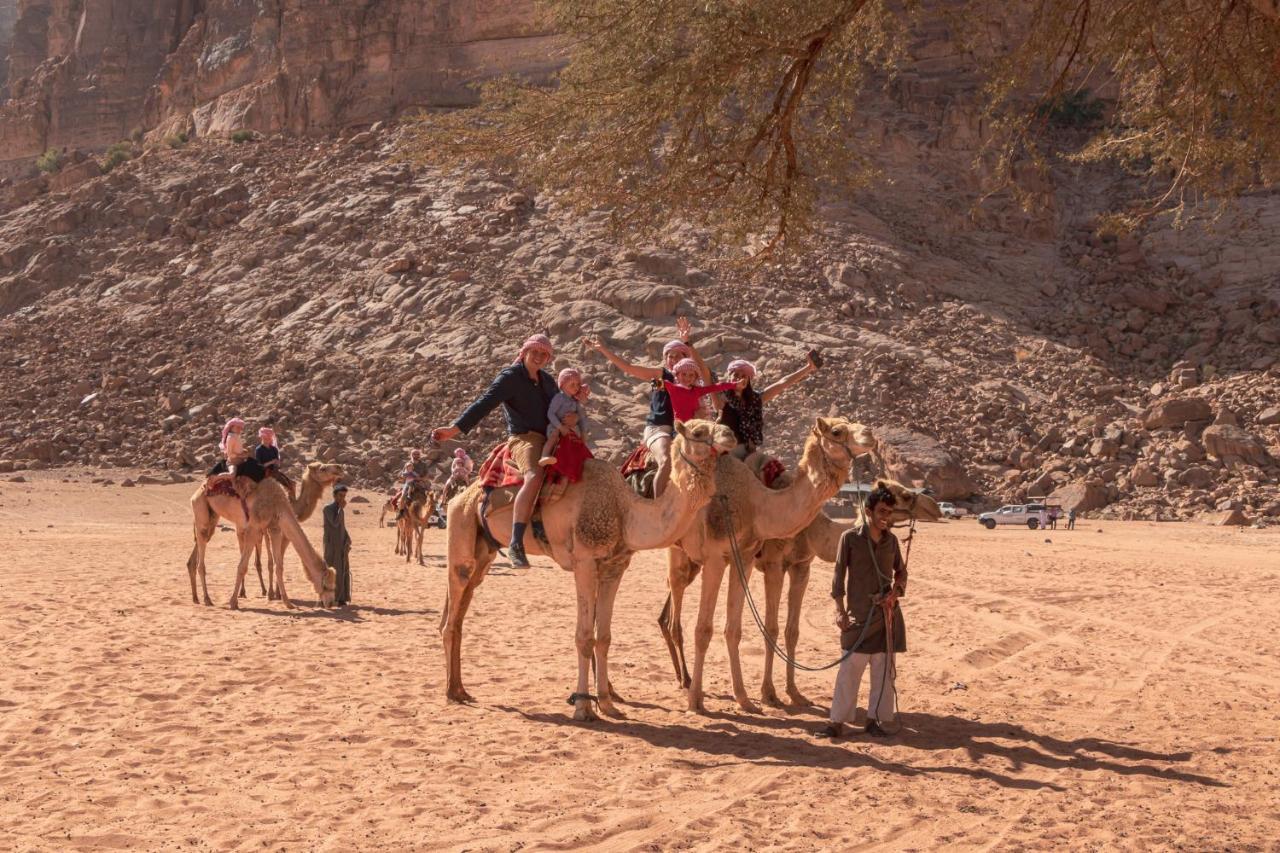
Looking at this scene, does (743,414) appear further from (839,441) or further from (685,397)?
(839,441)

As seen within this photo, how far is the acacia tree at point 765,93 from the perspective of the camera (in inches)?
441

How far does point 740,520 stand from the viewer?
10500 millimetres

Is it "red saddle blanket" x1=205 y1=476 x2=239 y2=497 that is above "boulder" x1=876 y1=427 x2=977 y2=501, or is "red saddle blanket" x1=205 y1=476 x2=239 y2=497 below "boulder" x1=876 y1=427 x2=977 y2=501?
below

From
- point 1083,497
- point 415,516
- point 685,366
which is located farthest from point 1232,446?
point 685,366

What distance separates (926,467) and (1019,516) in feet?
12.3

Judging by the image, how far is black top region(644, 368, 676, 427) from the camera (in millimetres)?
11242

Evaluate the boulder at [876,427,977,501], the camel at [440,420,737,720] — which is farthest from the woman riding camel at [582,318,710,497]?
the boulder at [876,427,977,501]

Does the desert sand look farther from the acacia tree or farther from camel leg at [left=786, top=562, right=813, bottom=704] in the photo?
the acacia tree

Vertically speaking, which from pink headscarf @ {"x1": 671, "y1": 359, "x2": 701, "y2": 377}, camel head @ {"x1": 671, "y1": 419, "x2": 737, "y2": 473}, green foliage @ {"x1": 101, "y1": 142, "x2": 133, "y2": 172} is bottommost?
camel head @ {"x1": 671, "y1": 419, "x2": 737, "y2": 473}

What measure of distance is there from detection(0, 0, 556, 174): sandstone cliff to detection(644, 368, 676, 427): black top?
53.2 m

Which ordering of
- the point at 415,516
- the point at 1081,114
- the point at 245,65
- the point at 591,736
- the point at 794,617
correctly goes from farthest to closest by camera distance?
the point at 245,65
the point at 1081,114
the point at 415,516
the point at 794,617
the point at 591,736

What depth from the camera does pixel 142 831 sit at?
23.7 ft

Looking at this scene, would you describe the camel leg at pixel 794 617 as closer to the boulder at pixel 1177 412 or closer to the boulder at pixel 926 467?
the boulder at pixel 926 467

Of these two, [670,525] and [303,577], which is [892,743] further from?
[303,577]
